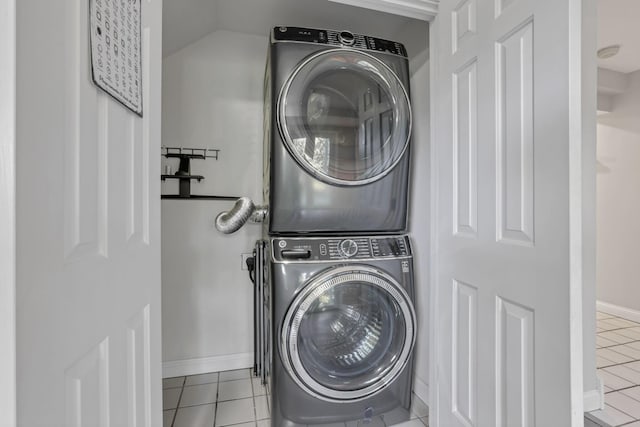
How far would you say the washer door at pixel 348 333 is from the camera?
1279mm

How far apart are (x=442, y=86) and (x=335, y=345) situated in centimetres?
127

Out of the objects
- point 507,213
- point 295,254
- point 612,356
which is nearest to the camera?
point 507,213

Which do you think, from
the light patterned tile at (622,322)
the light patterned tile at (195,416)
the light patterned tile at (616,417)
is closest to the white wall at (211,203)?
the light patterned tile at (195,416)

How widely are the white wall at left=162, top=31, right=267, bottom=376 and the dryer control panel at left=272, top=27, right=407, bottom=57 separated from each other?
0.70 m

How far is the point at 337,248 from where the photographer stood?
54.1 inches

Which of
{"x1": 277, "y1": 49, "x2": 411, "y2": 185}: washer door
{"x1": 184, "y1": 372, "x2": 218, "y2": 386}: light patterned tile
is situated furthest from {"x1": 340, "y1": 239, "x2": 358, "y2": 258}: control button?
{"x1": 184, "y1": 372, "x2": 218, "y2": 386}: light patterned tile

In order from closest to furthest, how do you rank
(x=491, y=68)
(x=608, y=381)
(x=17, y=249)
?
(x=17, y=249), (x=491, y=68), (x=608, y=381)

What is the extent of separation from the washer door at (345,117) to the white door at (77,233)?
0.61 metres

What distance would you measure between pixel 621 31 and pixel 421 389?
3.02 meters

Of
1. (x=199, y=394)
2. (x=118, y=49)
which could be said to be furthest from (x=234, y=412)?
(x=118, y=49)

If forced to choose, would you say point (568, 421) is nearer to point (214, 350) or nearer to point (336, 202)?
point (336, 202)

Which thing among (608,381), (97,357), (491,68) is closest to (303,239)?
(97,357)

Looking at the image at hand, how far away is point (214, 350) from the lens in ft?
6.35

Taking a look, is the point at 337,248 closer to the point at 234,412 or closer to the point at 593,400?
the point at 234,412
